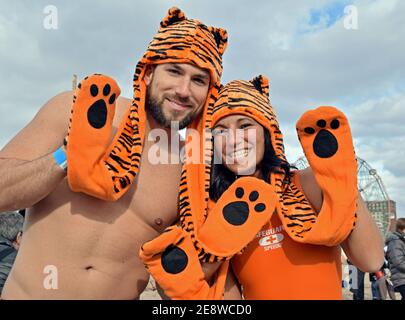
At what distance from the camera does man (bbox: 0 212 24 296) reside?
12.3 ft

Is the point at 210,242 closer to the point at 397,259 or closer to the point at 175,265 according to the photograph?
the point at 175,265

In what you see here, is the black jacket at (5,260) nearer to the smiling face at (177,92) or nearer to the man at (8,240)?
the man at (8,240)

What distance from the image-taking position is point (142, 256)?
187 cm

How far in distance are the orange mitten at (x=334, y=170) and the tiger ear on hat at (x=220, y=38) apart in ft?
2.92

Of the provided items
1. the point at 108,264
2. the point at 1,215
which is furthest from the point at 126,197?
the point at 1,215

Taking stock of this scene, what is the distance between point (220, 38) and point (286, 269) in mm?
1485

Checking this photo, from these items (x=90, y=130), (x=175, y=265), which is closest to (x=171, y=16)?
(x=90, y=130)

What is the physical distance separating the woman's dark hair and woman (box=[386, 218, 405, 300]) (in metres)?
3.91

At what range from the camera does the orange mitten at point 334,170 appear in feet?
6.39

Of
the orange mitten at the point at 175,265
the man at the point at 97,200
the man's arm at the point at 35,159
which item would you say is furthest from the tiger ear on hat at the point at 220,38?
the orange mitten at the point at 175,265

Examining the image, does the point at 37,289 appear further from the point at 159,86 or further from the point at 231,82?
the point at 231,82

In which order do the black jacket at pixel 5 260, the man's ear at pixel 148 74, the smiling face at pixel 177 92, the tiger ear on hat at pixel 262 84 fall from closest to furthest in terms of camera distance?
the smiling face at pixel 177 92 → the man's ear at pixel 148 74 → the tiger ear on hat at pixel 262 84 → the black jacket at pixel 5 260

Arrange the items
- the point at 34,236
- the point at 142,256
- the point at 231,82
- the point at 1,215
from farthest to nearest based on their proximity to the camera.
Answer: the point at 1,215 → the point at 231,82 → the point at 34,236 → the point at 142,256

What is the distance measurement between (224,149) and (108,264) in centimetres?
90
